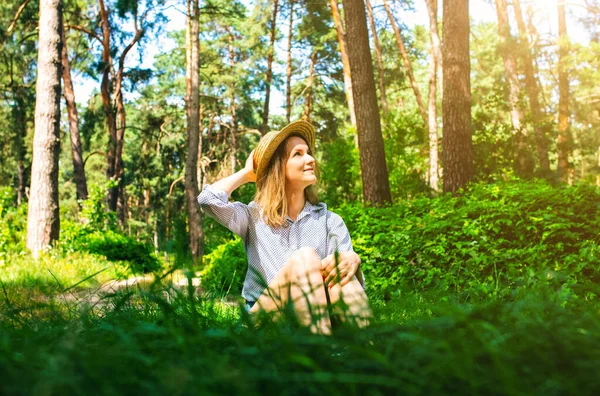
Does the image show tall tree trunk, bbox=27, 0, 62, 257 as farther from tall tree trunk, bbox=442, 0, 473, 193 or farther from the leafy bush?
tall tree trunk, bbox=442, 0, 473, 193

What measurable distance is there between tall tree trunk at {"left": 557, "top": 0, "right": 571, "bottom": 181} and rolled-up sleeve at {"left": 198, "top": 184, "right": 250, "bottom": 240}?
51.8ft

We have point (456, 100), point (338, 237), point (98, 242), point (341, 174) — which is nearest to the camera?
point (338, 237)

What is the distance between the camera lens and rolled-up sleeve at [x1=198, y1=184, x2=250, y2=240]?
3637 mm

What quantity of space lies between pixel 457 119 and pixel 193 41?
12161mm

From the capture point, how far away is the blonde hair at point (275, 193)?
3.78 meters

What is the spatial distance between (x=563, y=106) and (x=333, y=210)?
1585 centimetres

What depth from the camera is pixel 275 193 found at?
384 cm

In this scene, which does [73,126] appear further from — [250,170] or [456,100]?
[250,170]

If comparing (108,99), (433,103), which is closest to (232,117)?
(108,99)

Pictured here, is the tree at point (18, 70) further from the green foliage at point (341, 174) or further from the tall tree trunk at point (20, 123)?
Answer: the green foliage at point (341, 174)

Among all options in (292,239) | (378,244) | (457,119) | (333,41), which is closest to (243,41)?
(333,41)

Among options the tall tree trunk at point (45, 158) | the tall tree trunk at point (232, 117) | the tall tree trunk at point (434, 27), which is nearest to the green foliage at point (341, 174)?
the tall tree trunk at point (434, 27)

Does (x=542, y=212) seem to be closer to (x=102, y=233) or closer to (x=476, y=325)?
(x=476, y=325)

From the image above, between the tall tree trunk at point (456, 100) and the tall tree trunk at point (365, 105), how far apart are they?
1408 mm
